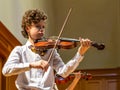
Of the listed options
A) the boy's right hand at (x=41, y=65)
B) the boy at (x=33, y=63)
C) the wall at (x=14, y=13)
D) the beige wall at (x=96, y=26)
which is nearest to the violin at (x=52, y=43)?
the boy at (x=33, y=63)

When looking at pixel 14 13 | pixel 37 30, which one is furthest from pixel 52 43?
pixel 14 13

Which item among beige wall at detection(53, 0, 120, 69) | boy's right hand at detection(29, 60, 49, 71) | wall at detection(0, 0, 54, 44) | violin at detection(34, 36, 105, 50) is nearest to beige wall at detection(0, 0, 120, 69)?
beige wall at detection(53, 0, 120, 69)

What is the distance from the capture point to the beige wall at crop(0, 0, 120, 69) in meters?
4.78

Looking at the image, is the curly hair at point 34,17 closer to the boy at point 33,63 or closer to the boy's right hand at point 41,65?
the boy at point 33,63

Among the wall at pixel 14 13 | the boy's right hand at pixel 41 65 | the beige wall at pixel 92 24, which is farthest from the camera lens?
the beige wall at pixel 92 24

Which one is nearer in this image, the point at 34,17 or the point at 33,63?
the point at 33,63

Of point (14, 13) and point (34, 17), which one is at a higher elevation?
point (14, 13)

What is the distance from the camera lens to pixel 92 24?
4.90m

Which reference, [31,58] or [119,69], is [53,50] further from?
[119,69]

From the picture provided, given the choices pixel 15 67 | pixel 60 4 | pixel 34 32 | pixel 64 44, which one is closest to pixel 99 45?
pixel 64 44

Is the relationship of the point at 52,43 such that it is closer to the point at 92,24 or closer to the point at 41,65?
the point at 41,65

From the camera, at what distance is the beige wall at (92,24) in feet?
15.7

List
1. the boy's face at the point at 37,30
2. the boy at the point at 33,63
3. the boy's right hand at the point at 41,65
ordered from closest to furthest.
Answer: the boy's right hand at the point at 41,65
the boy at the point at 33,63
the boy's face at the point at 37,30

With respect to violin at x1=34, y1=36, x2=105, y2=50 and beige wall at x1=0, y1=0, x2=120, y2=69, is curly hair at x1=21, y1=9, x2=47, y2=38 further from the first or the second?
beige wall at x1=0, y1=0, x2=120, y2=69
